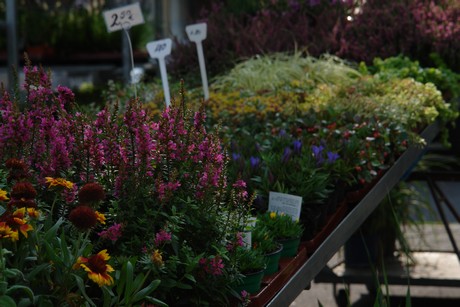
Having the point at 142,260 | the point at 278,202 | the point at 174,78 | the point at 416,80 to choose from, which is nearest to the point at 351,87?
the point at 416,80

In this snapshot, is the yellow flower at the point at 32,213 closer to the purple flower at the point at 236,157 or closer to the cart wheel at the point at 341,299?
the purple flower at the point at 236,157

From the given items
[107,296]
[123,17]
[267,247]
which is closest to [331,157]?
[267,247]

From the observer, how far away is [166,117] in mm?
2125

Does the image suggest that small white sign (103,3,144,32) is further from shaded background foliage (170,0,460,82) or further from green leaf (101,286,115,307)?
green leaf (101,286,115,307)

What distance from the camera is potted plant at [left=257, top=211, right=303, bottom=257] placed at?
2.55 metres

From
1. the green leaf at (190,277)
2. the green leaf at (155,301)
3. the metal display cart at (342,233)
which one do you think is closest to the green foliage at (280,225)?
the metal display cart at (342,233)

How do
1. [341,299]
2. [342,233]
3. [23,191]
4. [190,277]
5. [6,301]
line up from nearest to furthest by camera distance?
[6,301], [23,191], [190,277], [342,233], [341,299]

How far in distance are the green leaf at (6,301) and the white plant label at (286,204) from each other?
135cm

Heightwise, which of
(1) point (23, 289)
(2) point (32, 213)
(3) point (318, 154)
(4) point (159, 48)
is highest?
(4) point (159, 48)

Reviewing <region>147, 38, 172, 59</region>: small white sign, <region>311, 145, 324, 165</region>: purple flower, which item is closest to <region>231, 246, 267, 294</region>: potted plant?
<region>311, 145, 324, 165</region>: purple flower

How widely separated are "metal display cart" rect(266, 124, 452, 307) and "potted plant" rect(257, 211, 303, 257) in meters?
0.07

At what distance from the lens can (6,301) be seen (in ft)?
4.82

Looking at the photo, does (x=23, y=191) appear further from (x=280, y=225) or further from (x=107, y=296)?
(x=280, y=225)

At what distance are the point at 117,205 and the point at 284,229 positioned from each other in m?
0.76
